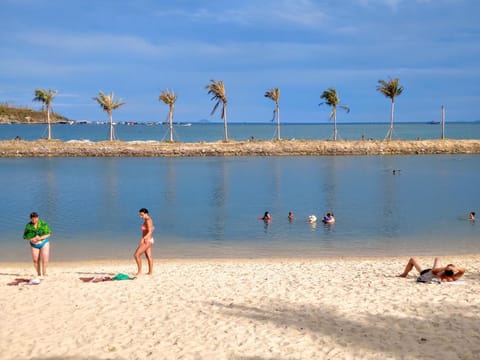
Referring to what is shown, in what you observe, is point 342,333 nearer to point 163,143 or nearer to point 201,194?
point 201,194

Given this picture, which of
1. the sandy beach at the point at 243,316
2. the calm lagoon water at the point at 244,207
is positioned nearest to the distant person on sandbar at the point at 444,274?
the sandy beach at the point at 243,316

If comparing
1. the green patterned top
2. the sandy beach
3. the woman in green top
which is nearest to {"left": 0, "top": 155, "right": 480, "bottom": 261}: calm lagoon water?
the woman in green top

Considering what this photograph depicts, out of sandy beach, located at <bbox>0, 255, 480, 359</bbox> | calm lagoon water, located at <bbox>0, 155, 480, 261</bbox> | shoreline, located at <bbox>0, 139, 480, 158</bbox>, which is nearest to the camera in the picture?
sandy beach, located at <bbox>0, 255, 480, 359</bbox>

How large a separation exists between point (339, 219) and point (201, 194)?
39.3ft

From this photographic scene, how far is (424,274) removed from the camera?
39.8ft

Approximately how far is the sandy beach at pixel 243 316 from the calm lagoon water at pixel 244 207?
16.9 feet

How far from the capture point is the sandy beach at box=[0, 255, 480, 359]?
834 centimetres

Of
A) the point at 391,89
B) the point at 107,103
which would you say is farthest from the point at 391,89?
the point at 107,103

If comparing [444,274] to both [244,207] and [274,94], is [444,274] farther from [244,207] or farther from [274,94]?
[274,94]

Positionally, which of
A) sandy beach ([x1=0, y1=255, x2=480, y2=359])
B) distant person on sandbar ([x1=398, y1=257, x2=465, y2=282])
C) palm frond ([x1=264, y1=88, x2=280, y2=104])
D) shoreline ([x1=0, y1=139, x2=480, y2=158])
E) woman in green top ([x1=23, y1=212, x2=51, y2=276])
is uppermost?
palm frond ([x1=264, y1=88, x2=280, y2=104])

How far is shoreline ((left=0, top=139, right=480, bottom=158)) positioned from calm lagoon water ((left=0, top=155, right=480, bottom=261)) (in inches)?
460

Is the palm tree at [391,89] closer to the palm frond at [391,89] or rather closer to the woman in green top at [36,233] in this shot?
the palm frond at [391,89]

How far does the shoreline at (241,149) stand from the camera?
66.1 metres

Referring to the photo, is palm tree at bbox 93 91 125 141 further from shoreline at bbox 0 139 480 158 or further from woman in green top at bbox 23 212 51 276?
woman in green top at bbox 23 212 51 276
